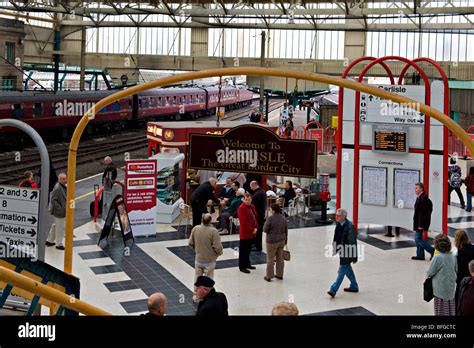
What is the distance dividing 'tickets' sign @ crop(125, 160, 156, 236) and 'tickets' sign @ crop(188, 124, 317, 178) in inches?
191

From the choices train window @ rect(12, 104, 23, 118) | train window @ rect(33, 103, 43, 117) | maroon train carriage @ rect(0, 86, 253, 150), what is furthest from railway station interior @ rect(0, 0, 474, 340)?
train window @ rect(33, 103, 43, 117)

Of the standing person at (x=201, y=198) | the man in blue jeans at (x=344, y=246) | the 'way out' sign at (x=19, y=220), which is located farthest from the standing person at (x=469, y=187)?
Result: the 'way out' sign at (x=19, y=220)

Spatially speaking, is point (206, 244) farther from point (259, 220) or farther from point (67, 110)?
point (67, 110)

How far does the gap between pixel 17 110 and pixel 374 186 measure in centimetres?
2099

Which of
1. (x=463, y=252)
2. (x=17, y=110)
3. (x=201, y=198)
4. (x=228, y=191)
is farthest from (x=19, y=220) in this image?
(x=17, y=110)

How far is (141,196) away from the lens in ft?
54.1

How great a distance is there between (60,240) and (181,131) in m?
6.05

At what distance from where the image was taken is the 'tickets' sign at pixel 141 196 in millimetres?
16297

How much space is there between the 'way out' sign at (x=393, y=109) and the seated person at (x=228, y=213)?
3585mm

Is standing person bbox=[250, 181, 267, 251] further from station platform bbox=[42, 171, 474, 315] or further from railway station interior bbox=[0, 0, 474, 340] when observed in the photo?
station platform bbox=[42, 171, 474, 315]

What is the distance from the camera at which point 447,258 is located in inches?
372

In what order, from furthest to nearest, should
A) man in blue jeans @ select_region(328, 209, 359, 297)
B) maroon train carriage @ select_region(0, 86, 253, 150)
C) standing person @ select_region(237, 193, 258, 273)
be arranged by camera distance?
1. maroon train carriage @ select_region(0, 86, 253, 150)
2. standing person @ select_region(237, 193, 258, 273)
3. man in blue jeans @ select_region(328, 209, 359, 297)

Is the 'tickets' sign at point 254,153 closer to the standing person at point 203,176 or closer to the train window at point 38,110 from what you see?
the standing person at point 203,176

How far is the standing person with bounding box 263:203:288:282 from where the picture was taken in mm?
12633
